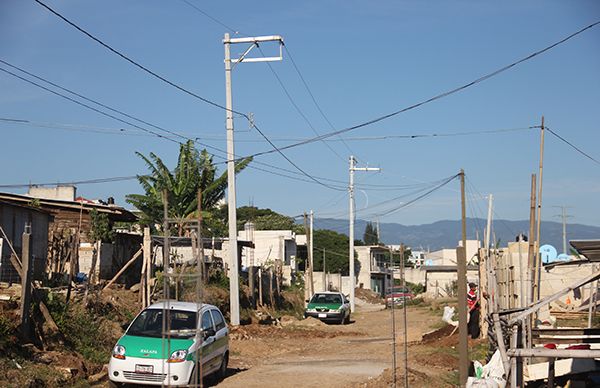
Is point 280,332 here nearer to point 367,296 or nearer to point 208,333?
point 208,333

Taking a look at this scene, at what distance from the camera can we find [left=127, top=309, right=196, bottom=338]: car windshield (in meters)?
15.4

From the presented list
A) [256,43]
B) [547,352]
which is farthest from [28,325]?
[256,43]

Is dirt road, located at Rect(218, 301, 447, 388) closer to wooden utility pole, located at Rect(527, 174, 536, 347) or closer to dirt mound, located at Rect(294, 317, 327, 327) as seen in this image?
dirt mound, located at Rect(294, 317, 327, 327)

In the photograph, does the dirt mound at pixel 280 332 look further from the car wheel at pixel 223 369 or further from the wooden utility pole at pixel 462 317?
the wooden utility pole at pixel 462 317

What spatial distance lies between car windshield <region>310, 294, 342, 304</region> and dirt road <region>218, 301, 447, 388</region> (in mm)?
1367

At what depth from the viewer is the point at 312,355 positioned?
22.9 metres

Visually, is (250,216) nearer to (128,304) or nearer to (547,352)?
(128,304)

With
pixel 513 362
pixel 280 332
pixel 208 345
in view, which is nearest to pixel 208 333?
pixel 208 345

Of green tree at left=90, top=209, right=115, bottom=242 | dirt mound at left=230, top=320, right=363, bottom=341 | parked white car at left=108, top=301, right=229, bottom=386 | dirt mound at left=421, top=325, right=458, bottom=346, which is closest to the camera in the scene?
parked white car at left=108, top=301, right=229, bottom=386

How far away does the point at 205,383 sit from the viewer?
631 inches

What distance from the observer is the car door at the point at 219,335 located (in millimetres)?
16500

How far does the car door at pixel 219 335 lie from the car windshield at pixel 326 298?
2004cm

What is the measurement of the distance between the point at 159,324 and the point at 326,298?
22336 mm

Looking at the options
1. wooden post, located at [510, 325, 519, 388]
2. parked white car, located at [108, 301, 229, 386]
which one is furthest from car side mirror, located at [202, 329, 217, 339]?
wooden post, located at [510, 325, 519, 388]
